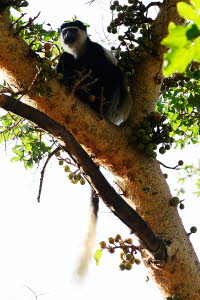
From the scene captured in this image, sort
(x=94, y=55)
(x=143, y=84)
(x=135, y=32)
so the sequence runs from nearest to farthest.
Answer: (x=143, y=84)
(x=135, y=32)
(x=94, y=55)

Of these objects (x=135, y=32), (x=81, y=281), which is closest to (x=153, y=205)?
(x=81, y=281)

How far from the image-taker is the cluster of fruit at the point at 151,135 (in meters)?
2.04

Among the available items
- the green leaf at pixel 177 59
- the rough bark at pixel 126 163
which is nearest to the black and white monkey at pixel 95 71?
the rough bark at pixel 126 163

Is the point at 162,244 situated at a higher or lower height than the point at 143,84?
lower

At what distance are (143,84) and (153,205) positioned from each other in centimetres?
77

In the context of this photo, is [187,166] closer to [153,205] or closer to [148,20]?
[148,20]

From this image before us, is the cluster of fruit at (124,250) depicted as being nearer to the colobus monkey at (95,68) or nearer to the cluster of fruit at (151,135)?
the cluster of fruit at (151,135)

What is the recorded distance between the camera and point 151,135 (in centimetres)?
213

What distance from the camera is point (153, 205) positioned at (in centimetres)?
193

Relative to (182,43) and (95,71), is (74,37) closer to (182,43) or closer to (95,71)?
(95,71)

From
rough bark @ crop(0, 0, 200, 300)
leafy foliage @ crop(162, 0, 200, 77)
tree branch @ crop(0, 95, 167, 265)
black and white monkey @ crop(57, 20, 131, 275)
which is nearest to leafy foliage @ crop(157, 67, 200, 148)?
black and white monkey @ crop(57, 20, 131, 275)

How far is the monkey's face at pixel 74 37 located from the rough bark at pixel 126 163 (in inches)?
67.1

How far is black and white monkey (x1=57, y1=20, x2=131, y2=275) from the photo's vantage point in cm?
278

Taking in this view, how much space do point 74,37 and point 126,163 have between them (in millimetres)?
1975
